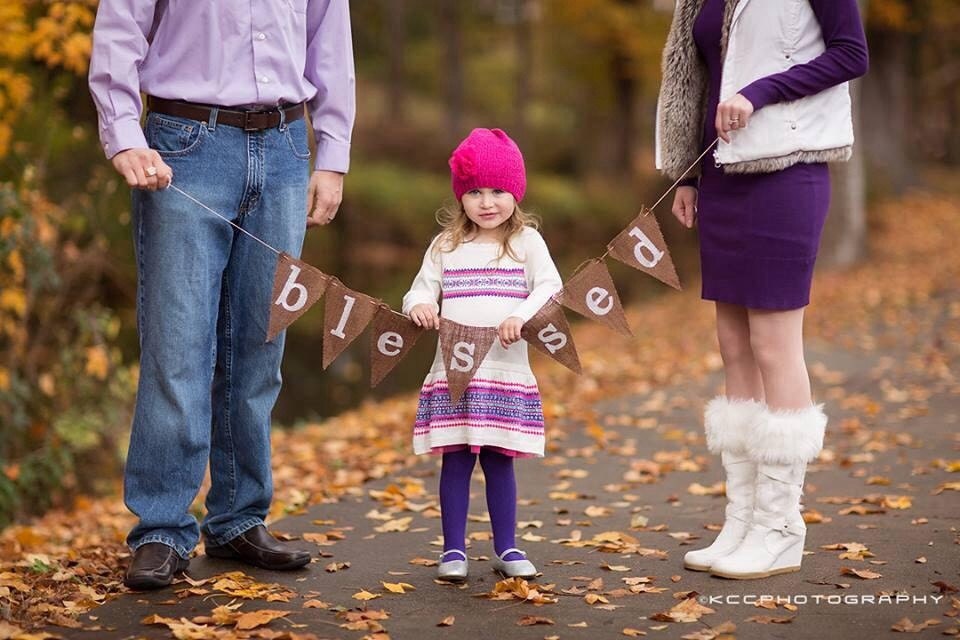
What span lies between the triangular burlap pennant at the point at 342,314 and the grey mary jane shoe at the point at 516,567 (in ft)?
3.14

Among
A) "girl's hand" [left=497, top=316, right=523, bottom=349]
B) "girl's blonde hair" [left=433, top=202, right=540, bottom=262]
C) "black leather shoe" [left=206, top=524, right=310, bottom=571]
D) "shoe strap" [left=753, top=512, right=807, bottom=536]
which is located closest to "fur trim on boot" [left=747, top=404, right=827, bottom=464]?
"shoe strap" [left=753, top=512, right=807, bottom=536]

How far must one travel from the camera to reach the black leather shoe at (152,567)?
13.3 ft

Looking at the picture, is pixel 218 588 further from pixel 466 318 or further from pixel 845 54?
pixel 845 54

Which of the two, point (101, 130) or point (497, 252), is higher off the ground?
point (101, 130)

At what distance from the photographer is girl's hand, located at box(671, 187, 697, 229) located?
456cm

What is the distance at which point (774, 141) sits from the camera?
406 centimetres

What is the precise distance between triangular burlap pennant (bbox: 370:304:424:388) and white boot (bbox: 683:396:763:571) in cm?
120

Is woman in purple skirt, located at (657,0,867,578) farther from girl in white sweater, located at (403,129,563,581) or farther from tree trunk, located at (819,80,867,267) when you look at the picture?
tree trunk, located at (819,80,867,267)

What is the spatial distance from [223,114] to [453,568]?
1809mm

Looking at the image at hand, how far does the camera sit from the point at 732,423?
4.39 metres

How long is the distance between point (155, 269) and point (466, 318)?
1098 mm

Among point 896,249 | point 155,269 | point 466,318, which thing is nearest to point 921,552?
point 466,318

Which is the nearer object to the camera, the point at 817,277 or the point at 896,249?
the point at 817,277

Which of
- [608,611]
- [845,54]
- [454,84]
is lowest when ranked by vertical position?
[608,611]
